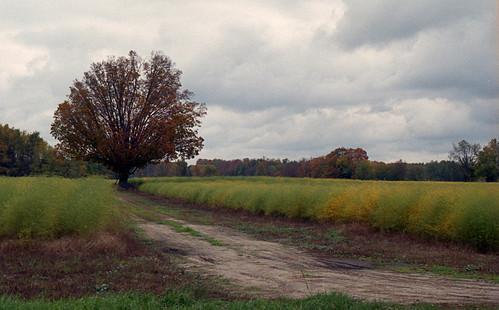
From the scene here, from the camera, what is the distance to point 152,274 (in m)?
8.39

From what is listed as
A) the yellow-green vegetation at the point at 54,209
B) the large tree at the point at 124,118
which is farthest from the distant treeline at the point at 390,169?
the yellow-green vegetation at the point at 54,209

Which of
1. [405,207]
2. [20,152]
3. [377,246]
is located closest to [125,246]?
[377,246]

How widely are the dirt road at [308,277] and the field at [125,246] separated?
0.48 meters

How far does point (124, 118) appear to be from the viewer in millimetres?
41125

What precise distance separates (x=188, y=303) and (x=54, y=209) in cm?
585

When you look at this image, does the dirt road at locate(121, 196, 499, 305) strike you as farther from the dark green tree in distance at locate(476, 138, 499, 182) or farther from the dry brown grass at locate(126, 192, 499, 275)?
the dark green tree in distance at locate(476, 138, 499, 182)

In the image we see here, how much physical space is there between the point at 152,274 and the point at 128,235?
15.1ft

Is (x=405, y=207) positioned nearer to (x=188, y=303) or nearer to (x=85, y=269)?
(x=188, y=303)

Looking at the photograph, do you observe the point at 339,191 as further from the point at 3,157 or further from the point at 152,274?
the point at 3,157

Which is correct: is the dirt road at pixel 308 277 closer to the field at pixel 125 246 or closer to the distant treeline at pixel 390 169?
the field at pixel 125 246

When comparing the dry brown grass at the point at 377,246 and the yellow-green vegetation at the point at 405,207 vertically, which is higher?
the yellow-green vegetation at the point at 405,207

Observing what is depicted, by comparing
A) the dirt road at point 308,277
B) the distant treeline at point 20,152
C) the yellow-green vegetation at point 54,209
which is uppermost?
the distant treeline at point 20,152

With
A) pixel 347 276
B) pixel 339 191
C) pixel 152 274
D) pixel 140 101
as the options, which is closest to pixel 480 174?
pixel 339 191

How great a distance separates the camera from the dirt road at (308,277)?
734 cm
